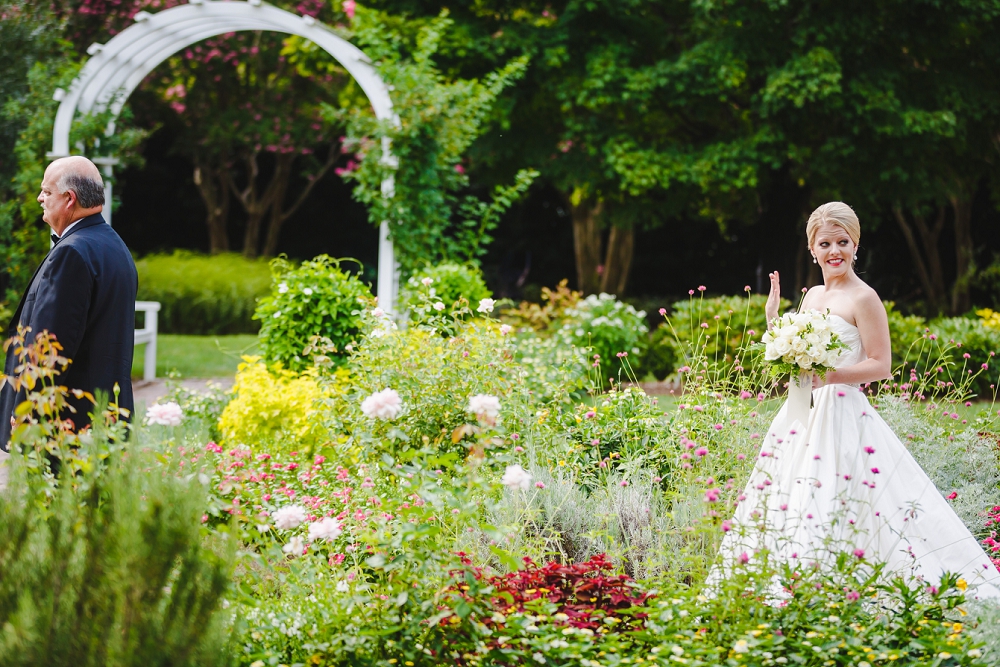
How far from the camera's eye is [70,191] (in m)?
3.17

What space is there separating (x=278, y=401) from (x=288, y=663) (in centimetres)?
282

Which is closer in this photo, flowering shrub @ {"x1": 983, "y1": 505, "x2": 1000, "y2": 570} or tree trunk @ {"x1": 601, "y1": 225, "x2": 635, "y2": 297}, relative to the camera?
flowering shrub @ {"x1": 983, "y1": 505, "x2": 1000, "y2": 570}

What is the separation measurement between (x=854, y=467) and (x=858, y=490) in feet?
0.32

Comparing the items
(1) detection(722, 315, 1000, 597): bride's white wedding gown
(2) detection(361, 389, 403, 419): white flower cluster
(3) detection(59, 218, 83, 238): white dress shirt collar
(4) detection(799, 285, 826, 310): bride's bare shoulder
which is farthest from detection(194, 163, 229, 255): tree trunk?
(2) detection(361, 389, 403, 419): white flower cluster

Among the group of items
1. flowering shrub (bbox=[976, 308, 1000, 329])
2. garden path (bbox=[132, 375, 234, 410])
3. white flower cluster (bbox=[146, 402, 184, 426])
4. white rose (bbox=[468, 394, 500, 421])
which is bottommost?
garden path (bbox=[132, 375, 234, 410])

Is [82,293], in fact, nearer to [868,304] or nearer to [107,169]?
[868,304]

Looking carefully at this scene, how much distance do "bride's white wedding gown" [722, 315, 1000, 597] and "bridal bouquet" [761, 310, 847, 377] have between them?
112 mm

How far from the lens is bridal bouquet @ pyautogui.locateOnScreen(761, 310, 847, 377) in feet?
10.00

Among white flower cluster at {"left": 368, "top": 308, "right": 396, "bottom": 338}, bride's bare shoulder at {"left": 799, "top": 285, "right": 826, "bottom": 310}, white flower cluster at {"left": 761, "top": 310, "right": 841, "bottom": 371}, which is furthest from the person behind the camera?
white flower cluster at {"left": 368, "top": 308, "right": 396, "bottom": 338}

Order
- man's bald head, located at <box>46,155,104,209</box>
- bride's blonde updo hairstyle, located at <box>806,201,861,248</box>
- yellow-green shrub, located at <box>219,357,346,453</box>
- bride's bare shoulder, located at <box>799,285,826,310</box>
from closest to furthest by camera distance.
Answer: man's bald head, located at <box>46,155,104,209</box> → bride's blonde updo hairstyle, located at <box>806,201,861,248</box> → bride's bare shoulder, located at <box>799,285,826,310</box> → yellow-green shrub, located at <box>219,357,346,453</box>

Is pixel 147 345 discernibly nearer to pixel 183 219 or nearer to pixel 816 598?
pixel 816 598

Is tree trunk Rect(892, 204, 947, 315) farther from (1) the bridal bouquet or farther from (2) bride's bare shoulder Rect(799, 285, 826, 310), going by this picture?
(1) the bridal bouquet

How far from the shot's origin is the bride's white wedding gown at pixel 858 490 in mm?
3109

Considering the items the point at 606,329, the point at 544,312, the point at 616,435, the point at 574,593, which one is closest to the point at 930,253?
the point at 544,312
